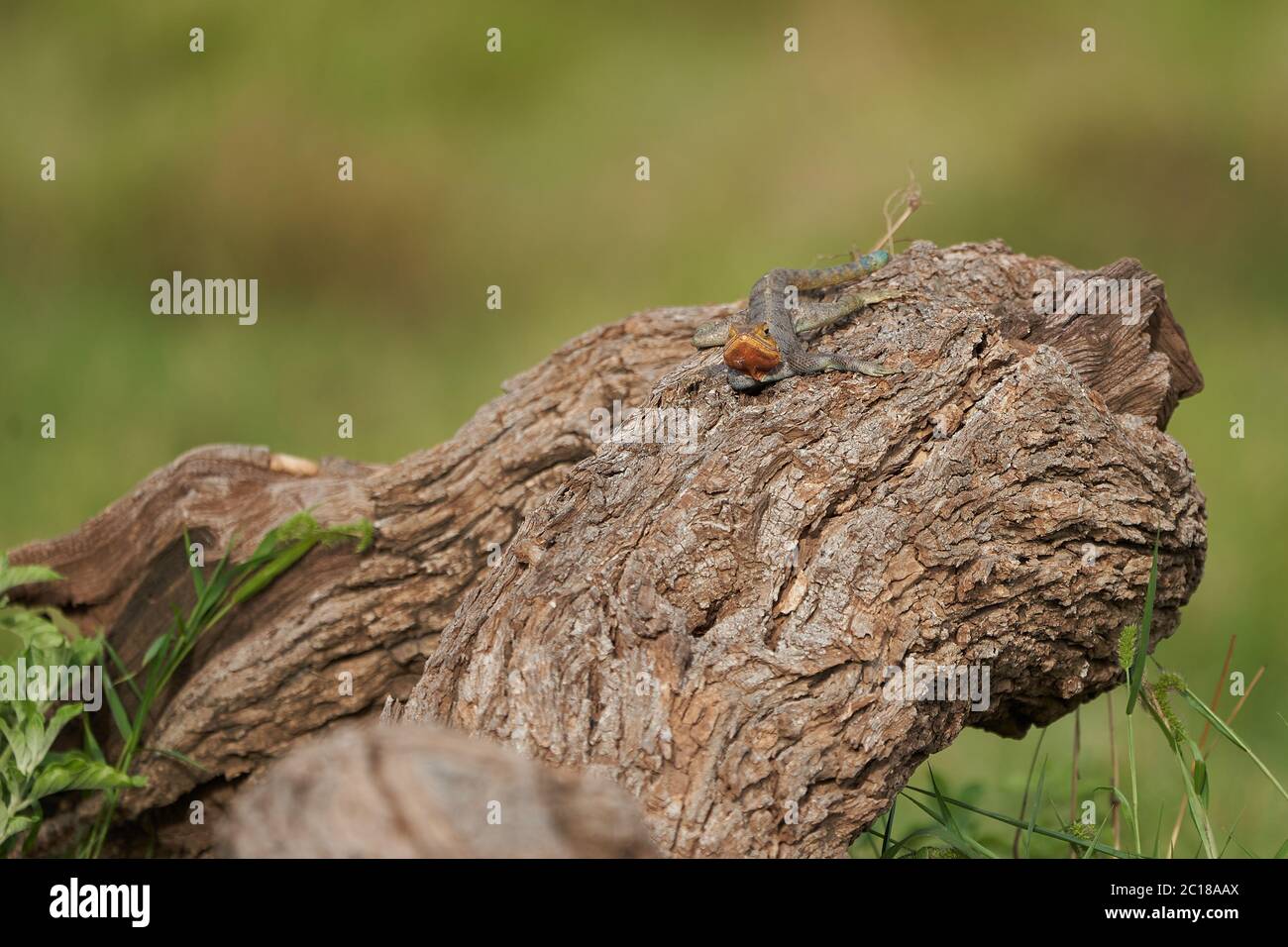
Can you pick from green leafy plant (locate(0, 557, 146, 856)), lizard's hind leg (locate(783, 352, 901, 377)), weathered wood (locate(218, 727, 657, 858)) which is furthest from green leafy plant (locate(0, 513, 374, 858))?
weathered wood (locate(218, 727, 657, 858))

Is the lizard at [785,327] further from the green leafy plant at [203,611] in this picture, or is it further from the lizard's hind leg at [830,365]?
the green leafy plant at [203,611]

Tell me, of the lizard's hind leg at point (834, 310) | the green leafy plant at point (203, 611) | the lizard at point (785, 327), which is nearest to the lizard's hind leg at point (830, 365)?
the lizard at point (785, 327)

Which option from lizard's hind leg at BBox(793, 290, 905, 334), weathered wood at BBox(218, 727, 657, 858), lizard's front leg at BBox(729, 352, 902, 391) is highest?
lizard's hind leg at BBox(793, 290, 905, 334)

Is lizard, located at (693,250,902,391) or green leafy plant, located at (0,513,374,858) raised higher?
lizard, located at (693,250,902,391)

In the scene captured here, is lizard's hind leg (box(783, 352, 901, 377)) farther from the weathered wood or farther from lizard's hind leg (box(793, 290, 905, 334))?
the weathered wood

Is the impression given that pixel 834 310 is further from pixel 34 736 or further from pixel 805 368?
pixel 34 736

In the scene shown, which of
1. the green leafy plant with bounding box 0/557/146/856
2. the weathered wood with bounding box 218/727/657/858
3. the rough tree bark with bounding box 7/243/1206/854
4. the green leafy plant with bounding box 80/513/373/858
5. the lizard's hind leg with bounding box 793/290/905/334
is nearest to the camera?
the weathered wood with bounding box 218/727/657/858

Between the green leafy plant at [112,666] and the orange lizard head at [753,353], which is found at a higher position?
the orange lizard head at [753,353]
